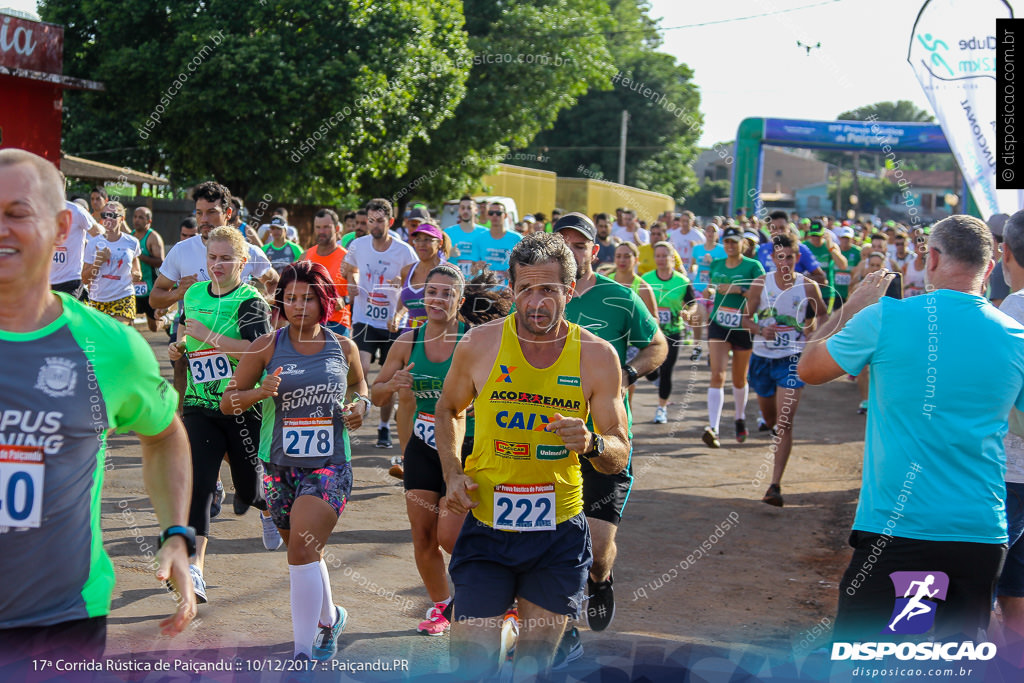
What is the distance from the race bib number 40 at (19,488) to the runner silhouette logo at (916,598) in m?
2.71

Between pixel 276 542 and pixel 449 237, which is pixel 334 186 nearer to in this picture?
pixel 449 237

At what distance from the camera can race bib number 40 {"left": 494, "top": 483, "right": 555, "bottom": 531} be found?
385 cm

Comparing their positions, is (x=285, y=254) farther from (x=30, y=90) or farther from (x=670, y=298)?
(x=30, y=90)

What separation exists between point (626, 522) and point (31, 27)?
14.7m

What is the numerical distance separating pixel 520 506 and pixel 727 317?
23.5 ft

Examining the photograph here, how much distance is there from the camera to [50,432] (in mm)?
2543

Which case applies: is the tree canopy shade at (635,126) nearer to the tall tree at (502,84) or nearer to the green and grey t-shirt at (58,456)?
the tall tree at (502,84)

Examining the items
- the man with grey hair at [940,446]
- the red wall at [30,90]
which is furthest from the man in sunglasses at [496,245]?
the red wall at [30,90]

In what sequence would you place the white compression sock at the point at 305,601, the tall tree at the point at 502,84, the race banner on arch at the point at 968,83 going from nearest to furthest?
the white compression sock at the point at 305,601 → the race banner on arch at the point at 968,83 → the tall tree at the point at 502,84

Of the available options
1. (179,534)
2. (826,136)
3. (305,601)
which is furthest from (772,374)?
(826,136)

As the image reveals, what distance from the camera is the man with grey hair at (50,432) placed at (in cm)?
251

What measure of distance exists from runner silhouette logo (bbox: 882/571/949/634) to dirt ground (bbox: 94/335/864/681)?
0.94 meters

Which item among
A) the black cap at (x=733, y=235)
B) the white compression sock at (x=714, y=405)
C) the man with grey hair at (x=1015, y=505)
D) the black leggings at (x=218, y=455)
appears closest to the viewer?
the man with grey hair at (x=1015, y=505)

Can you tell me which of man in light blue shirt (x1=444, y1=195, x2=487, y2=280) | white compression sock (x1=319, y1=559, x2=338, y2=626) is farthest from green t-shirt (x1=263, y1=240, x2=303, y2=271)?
white compression sock (x1=319, y1=559, x2=338, y2=626)
